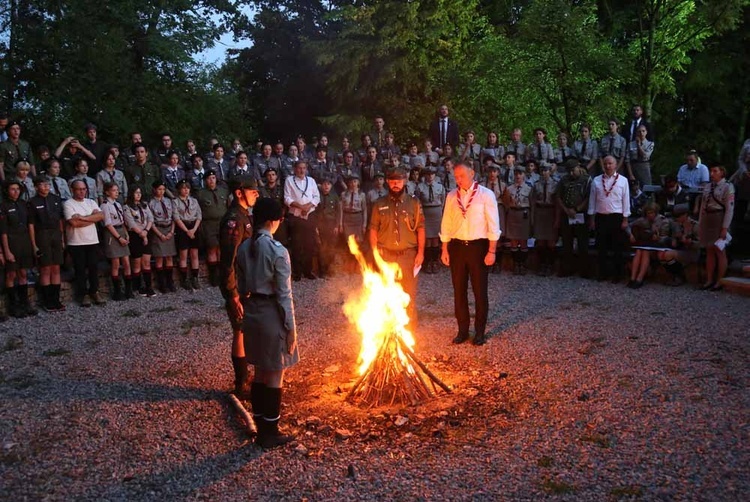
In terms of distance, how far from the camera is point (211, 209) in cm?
1236

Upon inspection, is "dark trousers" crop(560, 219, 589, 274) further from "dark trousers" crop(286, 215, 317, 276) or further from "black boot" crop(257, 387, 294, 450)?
"black boot" crop(257, 387, 294, 450)

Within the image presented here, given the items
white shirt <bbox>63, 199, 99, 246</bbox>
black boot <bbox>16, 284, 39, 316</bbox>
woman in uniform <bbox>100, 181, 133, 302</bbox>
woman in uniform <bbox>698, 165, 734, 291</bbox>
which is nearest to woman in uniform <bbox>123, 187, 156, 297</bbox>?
woman in uniform <bbox>100, 181, 133, 302</bbox>

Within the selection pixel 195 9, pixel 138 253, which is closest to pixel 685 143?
pixel 195 9

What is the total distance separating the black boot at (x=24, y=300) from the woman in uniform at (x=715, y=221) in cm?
1094

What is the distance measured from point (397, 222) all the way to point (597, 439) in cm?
361

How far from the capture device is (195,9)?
916 inches

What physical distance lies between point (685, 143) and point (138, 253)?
71.8ft

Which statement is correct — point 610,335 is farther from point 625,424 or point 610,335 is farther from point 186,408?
point 186,408

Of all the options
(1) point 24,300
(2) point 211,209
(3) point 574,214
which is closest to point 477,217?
(3) point 574,214

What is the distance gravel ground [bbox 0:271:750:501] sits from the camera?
15.0ft

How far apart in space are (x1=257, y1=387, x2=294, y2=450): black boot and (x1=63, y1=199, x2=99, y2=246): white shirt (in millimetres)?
7008

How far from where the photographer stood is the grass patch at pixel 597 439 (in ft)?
16.5

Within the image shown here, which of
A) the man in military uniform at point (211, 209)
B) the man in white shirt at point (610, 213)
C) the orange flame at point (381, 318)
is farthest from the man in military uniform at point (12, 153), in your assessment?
the man in white shirt at point (610, 213)

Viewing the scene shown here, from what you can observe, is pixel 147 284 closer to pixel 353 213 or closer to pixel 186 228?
pixel 186 228
